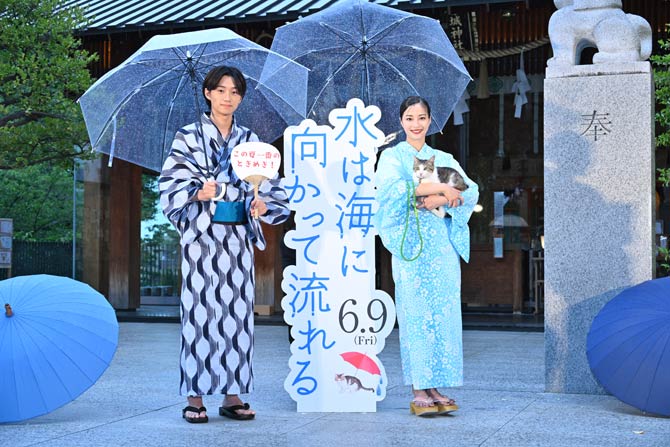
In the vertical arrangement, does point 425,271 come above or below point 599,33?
below

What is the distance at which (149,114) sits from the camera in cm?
581

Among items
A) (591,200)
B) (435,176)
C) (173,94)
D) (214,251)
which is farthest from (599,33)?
(214,251)

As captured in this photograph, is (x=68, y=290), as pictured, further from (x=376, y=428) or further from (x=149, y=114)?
(x=376, y=428)

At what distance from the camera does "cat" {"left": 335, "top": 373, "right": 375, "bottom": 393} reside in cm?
548

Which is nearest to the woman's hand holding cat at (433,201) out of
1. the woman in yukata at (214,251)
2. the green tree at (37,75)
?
the woman in yukata at (214,251)

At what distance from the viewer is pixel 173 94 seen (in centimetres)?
580

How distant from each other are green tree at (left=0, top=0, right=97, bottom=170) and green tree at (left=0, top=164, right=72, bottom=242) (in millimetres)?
15160

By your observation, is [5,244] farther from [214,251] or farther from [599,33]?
[599,33]

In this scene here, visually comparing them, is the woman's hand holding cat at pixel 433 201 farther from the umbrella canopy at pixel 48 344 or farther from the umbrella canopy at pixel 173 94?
the umbrella canopy at pixel 48 344

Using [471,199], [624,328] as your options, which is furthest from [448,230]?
[624,328]

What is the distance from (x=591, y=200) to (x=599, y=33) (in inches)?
42.9

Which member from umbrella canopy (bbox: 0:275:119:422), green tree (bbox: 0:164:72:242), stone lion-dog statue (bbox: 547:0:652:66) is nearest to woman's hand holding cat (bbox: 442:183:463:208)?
stone lion-dog statue (bbox: 547:0:652:66)

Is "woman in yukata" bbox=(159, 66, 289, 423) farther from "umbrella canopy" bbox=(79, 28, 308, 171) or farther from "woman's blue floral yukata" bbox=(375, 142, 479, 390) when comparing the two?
"woman's blue floral yukata" bbox=(375, 142, 479, 390)

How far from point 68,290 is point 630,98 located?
144 inches
